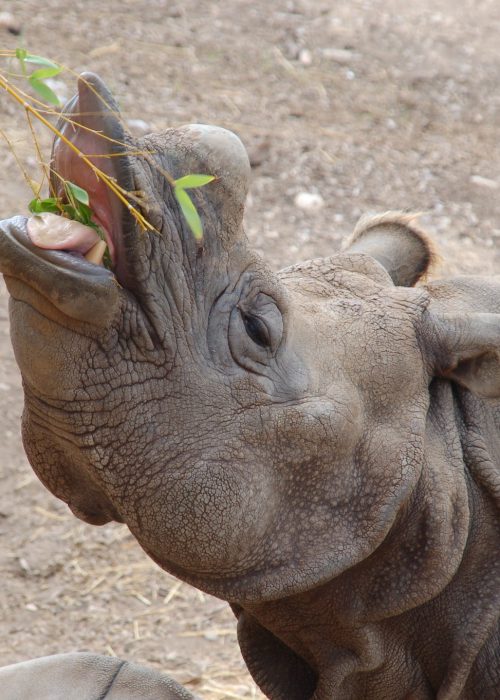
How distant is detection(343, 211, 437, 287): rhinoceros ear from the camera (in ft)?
11.1

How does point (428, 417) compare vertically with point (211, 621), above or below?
above

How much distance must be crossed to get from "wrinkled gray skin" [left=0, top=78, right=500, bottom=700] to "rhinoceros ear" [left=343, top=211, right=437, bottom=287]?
236 millimetres

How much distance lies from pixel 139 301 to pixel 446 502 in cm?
89

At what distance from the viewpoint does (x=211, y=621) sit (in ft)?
15.9

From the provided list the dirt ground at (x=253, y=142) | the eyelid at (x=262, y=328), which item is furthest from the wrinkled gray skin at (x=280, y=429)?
the dirt ground at (x=253, y=142)

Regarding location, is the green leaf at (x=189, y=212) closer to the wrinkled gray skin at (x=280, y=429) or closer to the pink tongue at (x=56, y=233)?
the wrinkled gray skin at (x=280, y=429)

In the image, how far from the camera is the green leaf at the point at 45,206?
2.30m

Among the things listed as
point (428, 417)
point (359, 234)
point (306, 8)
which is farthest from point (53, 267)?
point (306, 8)

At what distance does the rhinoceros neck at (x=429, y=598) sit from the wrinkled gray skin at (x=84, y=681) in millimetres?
416

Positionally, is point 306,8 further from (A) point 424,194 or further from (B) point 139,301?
(B) point 139,301

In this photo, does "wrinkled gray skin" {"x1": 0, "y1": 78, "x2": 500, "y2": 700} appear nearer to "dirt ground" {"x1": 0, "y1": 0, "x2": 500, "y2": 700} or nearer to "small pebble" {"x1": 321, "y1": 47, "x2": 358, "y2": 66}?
"dirt ground" {"x1": 0, "y1": 0, "x2": 500, "y2": 700}

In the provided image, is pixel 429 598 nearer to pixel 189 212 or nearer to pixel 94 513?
pixel 94 513

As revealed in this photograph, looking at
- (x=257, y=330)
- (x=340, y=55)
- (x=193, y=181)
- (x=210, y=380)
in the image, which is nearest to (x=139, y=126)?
(x=340, y=55)

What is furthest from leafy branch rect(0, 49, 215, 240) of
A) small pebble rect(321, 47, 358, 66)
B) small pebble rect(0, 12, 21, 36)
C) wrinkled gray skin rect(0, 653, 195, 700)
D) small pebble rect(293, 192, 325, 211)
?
small pebble rect(321, 47, 358, 66)
